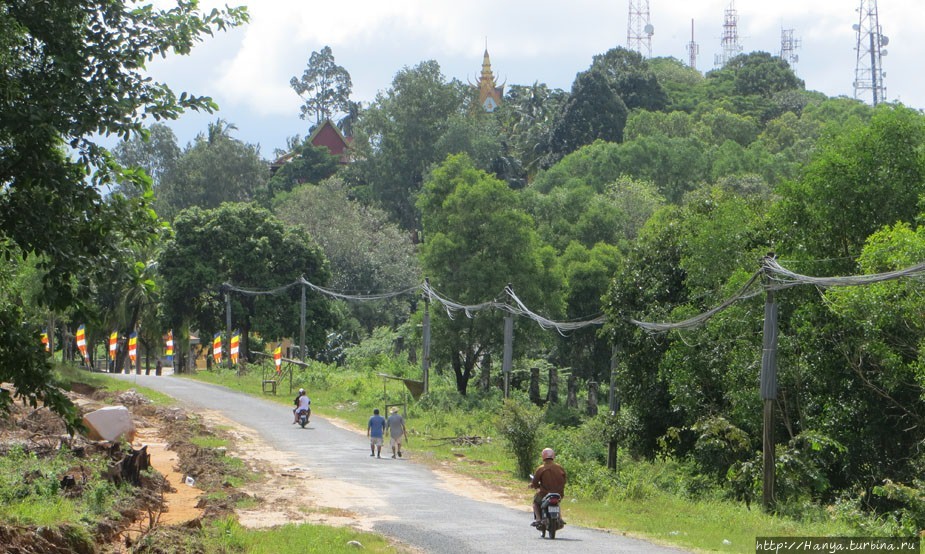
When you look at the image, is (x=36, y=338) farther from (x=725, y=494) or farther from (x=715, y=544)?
(x=725, y=494)

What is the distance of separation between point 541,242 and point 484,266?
16.4 feet

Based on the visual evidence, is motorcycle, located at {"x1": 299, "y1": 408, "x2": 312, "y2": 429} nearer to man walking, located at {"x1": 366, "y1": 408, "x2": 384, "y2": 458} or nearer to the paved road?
Answer: the paved road

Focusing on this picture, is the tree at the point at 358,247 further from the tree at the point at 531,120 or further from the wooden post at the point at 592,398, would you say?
the wooden post at the point at 592,398

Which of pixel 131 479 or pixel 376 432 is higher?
pixel 376 432

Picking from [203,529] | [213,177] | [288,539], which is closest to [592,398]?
[288,539]

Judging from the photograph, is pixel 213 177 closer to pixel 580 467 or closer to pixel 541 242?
pixel 541 242

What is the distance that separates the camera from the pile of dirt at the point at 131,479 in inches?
534

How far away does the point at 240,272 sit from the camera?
194 feet

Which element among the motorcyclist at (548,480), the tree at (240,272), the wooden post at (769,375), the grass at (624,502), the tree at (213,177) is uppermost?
the tree at (213,177)

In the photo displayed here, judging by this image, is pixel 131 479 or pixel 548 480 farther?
pixel 131 479

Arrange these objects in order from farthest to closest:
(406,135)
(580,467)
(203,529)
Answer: (406,135)
(580,467)
(203,529)

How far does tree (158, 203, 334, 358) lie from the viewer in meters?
57.7

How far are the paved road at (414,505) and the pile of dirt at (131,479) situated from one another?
258 centimetres

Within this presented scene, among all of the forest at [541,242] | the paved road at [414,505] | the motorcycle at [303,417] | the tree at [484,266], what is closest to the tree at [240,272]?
the forest at [541,242]
